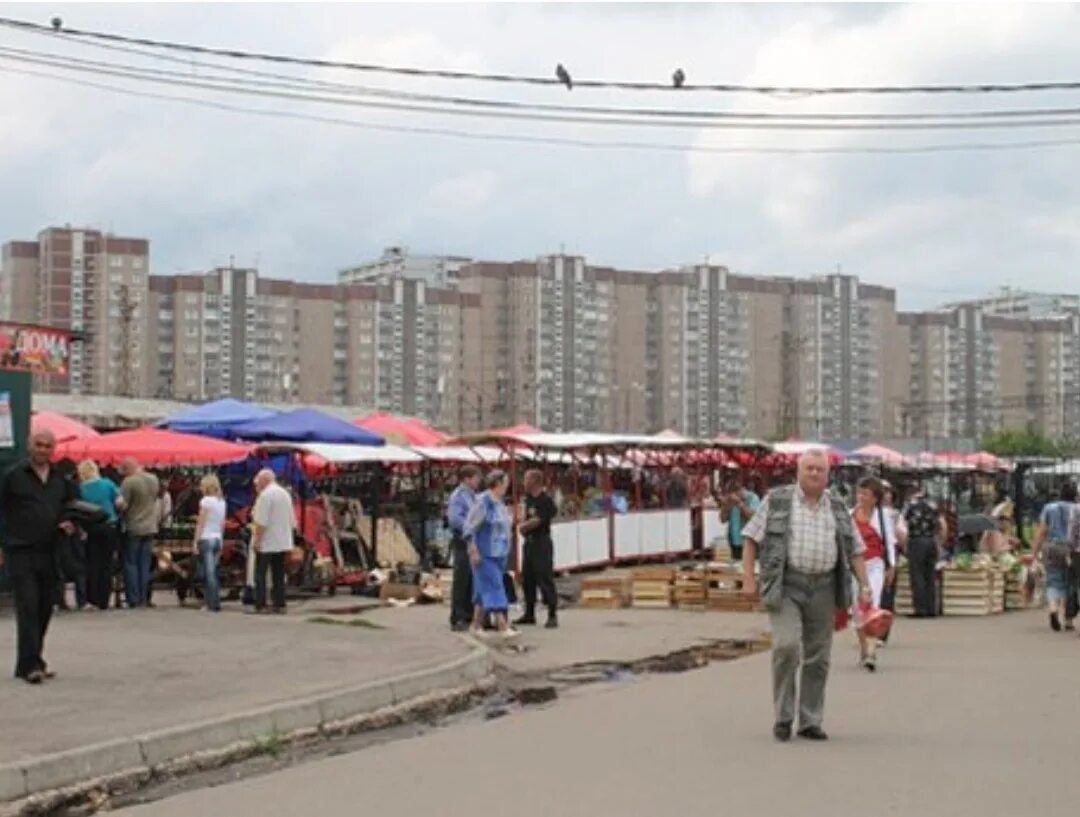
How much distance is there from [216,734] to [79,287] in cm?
7609

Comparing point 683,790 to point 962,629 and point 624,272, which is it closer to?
point 962,629

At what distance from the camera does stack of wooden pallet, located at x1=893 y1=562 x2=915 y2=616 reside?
66.3ft

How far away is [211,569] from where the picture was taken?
19.2 metres

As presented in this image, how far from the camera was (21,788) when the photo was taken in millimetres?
8352

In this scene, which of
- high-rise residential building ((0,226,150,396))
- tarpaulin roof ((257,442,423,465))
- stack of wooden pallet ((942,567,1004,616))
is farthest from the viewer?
high-rise residential building ((0,226,150,396))

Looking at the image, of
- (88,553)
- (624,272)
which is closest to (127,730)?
(88,553)

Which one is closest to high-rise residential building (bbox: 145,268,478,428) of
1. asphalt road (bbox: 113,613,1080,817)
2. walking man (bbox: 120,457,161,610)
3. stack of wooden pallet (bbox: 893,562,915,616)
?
walking man (bbox: 120,457,161,610)

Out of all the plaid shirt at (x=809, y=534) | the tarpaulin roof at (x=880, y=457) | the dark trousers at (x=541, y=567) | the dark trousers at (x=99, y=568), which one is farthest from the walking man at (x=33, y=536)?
the tarpaulin roof at (x=880, y=457)

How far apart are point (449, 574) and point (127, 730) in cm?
1301

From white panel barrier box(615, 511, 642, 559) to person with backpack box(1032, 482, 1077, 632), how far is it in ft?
39.2

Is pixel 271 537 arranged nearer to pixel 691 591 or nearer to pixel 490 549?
pixel 490 549

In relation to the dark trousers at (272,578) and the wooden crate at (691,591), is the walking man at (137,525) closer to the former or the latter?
the dark trousers at (272,578)

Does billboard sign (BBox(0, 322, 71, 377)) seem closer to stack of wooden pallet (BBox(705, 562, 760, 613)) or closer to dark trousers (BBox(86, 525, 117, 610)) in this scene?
dark trousers (BBox(86, 525, 117, 610))

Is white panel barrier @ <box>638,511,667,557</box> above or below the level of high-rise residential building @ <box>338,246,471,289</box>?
below
